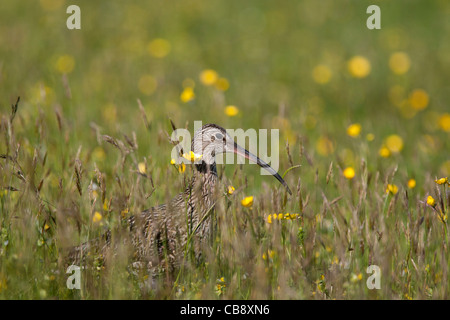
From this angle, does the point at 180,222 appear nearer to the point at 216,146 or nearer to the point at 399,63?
the point at 216,146

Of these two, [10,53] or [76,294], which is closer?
[76,294]

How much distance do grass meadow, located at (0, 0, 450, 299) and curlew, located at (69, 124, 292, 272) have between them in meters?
0.11

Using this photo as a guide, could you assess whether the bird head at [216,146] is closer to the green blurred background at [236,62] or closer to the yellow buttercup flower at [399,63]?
the green blurred background at [236,62]

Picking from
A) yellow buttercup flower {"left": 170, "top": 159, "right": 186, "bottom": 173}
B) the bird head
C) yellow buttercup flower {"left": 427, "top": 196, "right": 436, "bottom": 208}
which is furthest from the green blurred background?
yellow buttercup flower {"left": 427, "top": 196, "right": 436, "bottom": 208}

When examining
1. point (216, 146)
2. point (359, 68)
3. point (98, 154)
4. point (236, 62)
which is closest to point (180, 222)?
point (216, 146)

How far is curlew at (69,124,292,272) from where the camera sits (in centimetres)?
395

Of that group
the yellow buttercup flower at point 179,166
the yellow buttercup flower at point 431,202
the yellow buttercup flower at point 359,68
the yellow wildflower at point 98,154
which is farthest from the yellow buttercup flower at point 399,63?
the yellow buttercup flower at point 179,166

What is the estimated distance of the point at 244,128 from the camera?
759 centimetres

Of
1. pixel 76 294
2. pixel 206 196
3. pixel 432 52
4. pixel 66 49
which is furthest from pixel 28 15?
pixel 76 294

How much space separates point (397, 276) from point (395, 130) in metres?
4.24

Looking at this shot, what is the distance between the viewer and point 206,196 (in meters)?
4.81

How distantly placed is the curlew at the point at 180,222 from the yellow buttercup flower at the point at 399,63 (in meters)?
6.03
